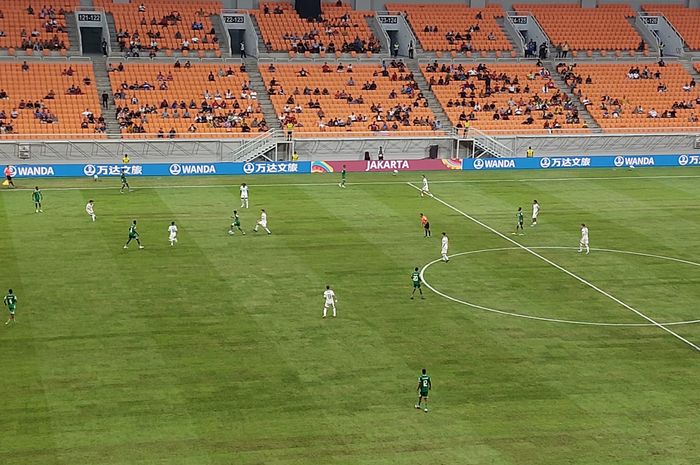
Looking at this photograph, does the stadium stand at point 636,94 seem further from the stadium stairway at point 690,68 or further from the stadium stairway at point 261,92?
the stadium stairway at point 261,92

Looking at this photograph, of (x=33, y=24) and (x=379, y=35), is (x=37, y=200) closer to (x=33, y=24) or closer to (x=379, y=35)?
(x=33, y=24)

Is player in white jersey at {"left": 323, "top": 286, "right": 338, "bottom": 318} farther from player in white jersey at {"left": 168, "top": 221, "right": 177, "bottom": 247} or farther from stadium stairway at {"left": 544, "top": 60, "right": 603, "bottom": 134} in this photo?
stadium stairway at {"left": 544, "top": 60, "right": 603, "bottom": 134}

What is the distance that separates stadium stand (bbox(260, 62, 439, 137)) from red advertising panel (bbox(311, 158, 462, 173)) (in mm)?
4220

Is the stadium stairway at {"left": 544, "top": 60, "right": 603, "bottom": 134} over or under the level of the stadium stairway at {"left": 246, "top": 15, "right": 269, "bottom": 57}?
under

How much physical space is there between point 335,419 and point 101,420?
21.5 feet

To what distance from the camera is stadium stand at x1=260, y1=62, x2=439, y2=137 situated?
83500 mm

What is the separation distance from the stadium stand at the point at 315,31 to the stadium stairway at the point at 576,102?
14.9 meters

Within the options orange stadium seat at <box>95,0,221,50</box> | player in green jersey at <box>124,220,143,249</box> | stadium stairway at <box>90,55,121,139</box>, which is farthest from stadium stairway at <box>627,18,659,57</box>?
player in green jersey at <box>124,220,143,249</box>

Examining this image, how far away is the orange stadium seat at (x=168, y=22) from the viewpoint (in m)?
89.7

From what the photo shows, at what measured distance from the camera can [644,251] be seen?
178 feet

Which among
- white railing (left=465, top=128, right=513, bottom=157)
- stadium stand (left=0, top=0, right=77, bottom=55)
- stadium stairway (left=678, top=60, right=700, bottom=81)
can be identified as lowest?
white railing (left=465, top=128, right=513, bottom=157)

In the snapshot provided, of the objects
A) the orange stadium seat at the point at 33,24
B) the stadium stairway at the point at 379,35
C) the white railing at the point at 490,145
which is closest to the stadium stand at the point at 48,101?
the orange stadium seat at the point at 33,24

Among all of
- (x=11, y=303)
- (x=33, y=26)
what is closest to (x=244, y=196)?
(x=11, y=303)

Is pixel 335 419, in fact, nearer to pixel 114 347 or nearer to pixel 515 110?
pixel 114 347
